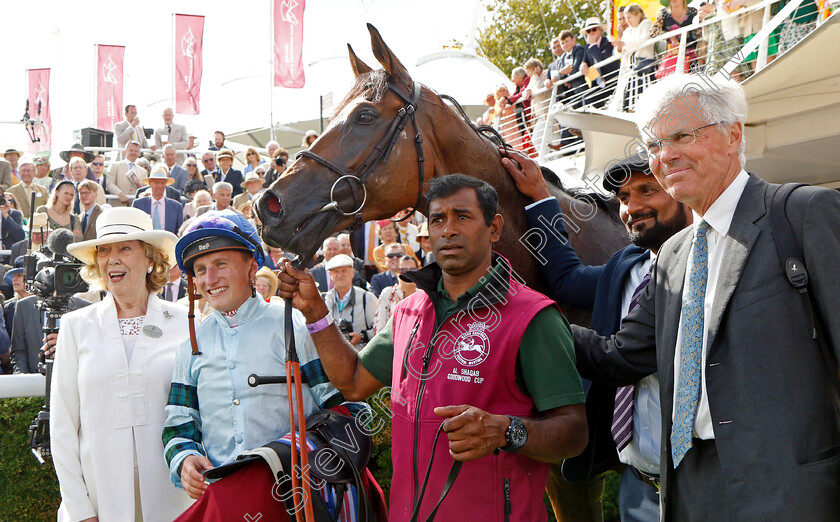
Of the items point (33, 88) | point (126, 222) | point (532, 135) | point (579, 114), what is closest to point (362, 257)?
point (579, 114)

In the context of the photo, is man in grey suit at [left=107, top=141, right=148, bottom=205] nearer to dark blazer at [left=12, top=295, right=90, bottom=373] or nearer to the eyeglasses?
dark blazer at [left=12, top=295, right=90, bottom=373]

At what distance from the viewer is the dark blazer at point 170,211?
30.9 feet

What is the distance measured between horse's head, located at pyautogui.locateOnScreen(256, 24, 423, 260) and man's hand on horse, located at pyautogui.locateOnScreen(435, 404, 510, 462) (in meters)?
0.98

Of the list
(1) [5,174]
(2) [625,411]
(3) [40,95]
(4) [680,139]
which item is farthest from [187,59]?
(4) [680,139]

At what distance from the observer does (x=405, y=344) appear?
2.37 m

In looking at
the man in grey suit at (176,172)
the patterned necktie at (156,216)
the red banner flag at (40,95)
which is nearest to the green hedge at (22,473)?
the patterned necktie at (156,216)

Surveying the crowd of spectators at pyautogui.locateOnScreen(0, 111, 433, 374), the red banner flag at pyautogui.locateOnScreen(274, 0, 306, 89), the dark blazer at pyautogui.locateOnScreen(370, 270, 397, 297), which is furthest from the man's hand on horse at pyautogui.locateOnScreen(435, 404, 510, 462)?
the red banner flag at pyautogui.locateOnScreen(274, 0, 306, 89)

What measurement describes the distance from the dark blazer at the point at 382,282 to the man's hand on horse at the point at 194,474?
5221mm

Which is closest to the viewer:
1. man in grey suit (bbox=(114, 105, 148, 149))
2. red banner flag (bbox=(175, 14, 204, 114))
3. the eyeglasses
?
the eyeglasses

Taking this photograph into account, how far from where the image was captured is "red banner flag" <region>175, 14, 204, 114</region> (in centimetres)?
2028

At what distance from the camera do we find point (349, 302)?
272 inches

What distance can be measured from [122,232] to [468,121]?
5.35 feet

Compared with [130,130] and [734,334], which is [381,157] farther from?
[130,130]

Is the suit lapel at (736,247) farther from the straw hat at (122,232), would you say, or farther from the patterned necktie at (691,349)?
the straw hat at (122,232)
